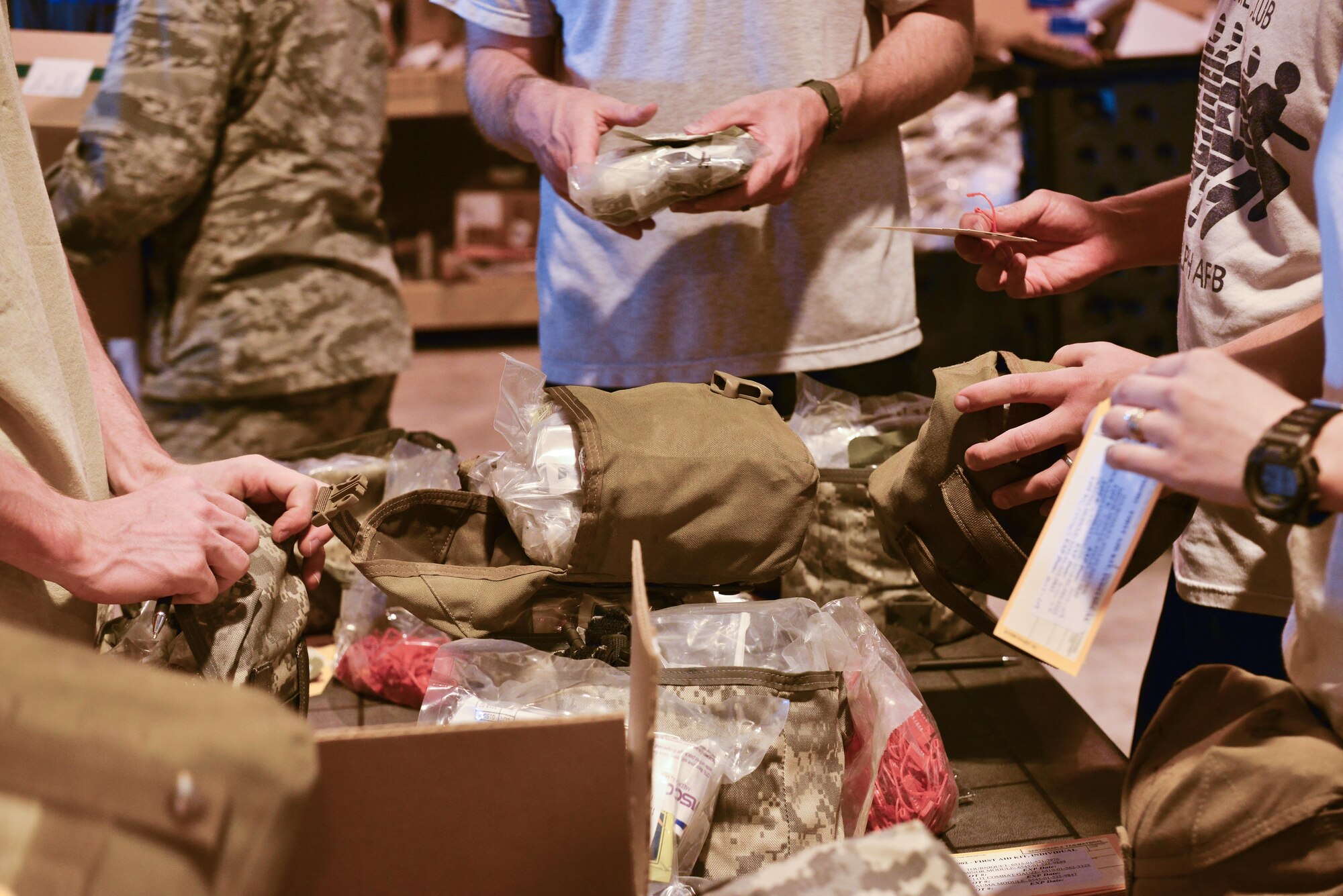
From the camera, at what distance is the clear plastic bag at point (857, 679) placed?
3.12ft

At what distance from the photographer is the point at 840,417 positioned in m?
1.33

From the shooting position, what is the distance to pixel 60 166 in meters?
1.84

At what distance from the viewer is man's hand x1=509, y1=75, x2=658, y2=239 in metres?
1.21

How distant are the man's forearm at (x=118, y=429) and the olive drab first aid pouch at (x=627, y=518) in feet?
0.62

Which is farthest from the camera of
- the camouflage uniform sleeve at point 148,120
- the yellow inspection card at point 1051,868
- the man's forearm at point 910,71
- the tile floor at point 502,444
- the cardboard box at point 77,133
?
the tile floor at point 502,444

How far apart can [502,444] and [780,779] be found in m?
0.61

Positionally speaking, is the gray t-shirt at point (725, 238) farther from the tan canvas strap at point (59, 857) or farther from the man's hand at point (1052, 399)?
the tan canvas strap at point (59, 857)

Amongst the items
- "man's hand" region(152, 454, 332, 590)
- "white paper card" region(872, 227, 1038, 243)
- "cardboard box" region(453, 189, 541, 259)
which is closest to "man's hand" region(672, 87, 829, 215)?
"white paper card" region(872, 227, 1038, 243)

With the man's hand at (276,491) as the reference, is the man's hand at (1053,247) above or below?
above

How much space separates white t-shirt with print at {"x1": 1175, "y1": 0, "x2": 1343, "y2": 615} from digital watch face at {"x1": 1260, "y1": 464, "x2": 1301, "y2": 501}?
248 millimetres

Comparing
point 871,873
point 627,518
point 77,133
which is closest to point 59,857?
point 871,873

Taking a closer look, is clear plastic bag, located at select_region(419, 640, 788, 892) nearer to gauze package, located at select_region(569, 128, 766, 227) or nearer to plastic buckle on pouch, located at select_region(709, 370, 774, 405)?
plastic buckle on pouch, located at select_region(709, 370, 774, 405)

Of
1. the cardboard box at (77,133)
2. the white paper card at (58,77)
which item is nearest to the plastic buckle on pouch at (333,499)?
the cardboard box at (77,133)

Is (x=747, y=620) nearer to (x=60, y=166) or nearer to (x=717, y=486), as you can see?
(x=717, y=486)
